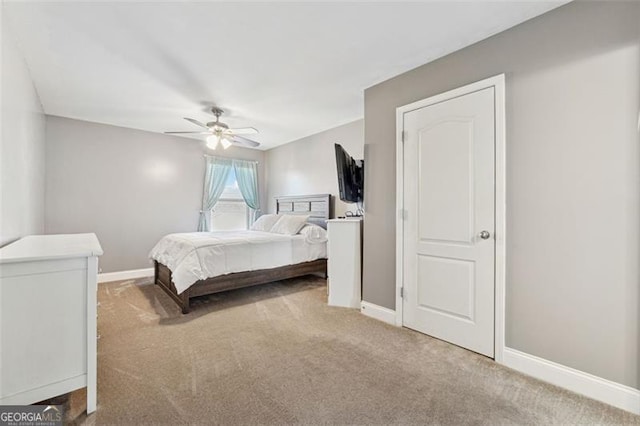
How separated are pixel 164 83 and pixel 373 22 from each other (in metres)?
2.30

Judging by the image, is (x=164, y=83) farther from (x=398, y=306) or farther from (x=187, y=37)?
(x=398, y=306)

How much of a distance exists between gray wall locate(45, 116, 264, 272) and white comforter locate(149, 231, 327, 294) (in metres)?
1.10

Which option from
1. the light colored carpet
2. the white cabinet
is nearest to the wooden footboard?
the light colored carpet

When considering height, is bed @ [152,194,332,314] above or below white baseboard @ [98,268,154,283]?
above

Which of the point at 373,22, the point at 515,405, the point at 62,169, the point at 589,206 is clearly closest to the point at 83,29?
the point at 373,22

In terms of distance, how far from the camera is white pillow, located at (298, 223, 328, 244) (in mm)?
4305

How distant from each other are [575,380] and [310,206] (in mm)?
3988

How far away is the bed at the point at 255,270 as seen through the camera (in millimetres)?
3170

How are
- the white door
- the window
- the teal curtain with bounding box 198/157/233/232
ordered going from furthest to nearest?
the window < the teal curtain with bounding box 198/157/233/232 < the white door

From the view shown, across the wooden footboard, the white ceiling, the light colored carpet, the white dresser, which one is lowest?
the light colored carpet

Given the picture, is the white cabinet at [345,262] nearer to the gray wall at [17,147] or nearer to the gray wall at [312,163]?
the gray wall at [312,163]

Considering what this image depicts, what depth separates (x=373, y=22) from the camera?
2025mm

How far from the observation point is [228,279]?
3.39 meters
